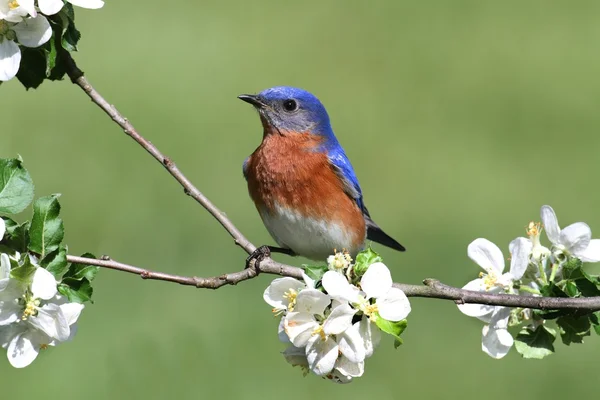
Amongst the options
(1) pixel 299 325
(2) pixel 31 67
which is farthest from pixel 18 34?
(1) pixel 299 325

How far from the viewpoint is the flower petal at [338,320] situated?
2.31 meters

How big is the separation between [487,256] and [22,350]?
127 cm

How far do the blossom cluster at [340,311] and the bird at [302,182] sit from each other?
2010 millimetres

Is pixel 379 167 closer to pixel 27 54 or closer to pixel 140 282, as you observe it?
pixel 140 282

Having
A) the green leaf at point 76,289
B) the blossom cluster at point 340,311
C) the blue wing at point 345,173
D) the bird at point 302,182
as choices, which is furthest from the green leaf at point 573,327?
the blue wing at point 345,173

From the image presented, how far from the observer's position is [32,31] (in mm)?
2615

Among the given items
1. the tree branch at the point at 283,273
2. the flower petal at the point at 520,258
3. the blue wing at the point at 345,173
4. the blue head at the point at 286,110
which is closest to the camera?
the tree branch at the point at 283,273

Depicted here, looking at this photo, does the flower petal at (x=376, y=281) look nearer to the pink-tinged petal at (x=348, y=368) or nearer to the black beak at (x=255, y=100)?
the pink-tinged petal at (x=348, y=368)

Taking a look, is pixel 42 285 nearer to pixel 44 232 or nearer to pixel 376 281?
pixel 44 232

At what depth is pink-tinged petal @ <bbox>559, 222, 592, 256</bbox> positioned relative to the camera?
253 cm

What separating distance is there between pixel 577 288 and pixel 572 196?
7188 mm

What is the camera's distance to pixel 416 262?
25.6ft

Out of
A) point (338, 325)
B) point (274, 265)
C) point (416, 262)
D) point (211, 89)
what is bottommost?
point (211, 89)

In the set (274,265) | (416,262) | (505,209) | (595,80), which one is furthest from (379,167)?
(274,265)
